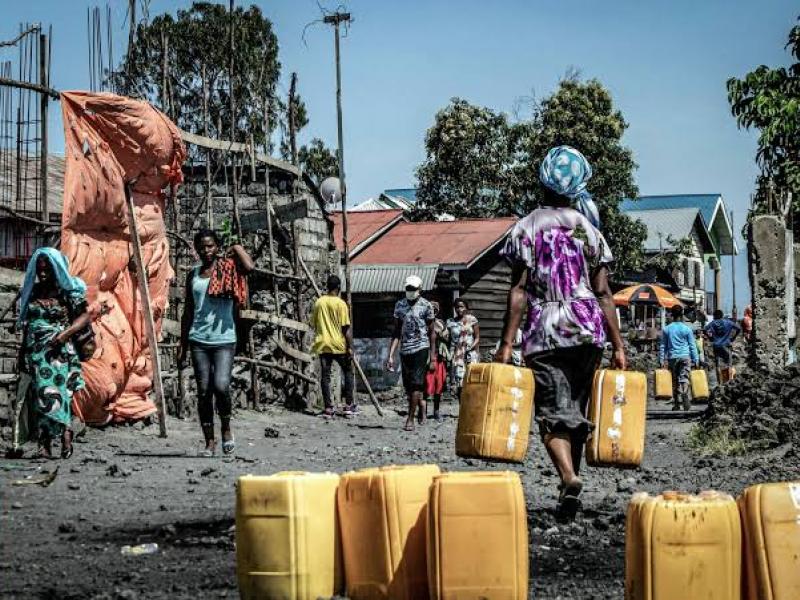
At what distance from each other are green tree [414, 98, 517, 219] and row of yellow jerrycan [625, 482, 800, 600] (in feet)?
129

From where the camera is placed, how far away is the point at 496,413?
22.0 ft

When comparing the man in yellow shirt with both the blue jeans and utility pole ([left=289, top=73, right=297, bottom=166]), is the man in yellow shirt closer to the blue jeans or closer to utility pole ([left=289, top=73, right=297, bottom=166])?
utility pole ([left=289, top=73, right=297, bottom=166])

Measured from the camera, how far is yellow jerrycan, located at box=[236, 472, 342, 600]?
16.0 ft

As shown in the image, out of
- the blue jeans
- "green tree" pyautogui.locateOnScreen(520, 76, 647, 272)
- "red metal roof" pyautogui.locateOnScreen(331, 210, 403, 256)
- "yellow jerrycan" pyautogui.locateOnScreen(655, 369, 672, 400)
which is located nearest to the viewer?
the blue jeans

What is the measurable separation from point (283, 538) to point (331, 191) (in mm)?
18417

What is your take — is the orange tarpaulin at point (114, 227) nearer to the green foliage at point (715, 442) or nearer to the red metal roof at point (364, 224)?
the green foliage at point (715, 442)

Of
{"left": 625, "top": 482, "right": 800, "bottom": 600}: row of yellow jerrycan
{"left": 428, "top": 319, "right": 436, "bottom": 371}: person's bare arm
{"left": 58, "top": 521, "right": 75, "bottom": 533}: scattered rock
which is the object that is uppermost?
{"left": 428, "top": 319, "right": 436, "bottom": 371}: person's bare arm

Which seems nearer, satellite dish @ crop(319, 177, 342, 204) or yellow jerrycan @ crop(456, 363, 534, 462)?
yellow jerrycan @ crop(456, 363, 534, 462)

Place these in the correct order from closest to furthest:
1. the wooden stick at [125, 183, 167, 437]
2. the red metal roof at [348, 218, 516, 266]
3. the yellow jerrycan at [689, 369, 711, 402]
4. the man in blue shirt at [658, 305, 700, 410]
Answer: the wooden stick at [125, 183, 167, 437] → the man in blue shirt at [658, 305, 700, 410] → the yellow jerrycan at [689, 369, 711, 402] → the red metal roof at [348, 218, 516, 266]

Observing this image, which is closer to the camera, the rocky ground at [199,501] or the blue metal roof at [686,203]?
the rocky ground at [199,501]

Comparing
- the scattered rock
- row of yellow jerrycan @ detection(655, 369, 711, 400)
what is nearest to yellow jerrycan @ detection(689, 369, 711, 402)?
row of yellow jerrycan @ detection(655, 369, 711, 400)

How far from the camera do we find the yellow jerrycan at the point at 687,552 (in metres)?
4.49

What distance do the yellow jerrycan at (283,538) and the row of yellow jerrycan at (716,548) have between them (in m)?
1.17

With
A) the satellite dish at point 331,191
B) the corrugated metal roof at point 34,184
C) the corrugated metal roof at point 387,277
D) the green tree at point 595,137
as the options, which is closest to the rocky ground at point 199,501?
the corrugated metal roof at point 34,184
